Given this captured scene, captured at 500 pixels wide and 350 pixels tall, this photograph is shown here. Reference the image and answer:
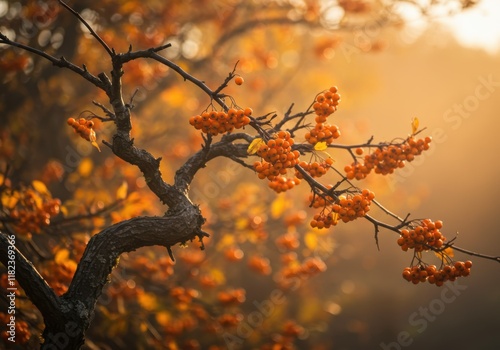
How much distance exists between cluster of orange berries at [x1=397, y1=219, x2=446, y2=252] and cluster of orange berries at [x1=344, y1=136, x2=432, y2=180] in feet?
1.55

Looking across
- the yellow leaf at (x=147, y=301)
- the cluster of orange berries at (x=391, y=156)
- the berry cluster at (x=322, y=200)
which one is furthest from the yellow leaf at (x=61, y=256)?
the cluster of orange berries at (x=391, y=156)

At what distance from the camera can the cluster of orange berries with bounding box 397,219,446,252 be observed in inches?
116

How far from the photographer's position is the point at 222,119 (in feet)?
9.18

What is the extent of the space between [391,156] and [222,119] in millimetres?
1254

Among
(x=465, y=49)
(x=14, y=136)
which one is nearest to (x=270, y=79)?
(x=14, y=136)

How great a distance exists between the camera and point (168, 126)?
1117cm

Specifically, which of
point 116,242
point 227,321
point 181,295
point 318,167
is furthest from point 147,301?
point 318,167

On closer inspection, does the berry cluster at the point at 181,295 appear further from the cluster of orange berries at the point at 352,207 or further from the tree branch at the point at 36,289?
the cluster of orange berries at the point at 352,207

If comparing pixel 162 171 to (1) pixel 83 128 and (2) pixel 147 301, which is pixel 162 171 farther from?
(1) pixel 83 128

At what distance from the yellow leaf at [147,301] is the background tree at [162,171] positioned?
2cm

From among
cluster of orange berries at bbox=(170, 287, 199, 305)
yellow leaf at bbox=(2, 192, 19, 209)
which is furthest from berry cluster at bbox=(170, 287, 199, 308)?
yellow leaf at bbox=(2, 192, 19, 209)

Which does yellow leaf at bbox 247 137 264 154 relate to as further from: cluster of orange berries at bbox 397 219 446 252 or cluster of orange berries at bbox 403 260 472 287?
cluster of orange berries at bbox 403 260 472 287

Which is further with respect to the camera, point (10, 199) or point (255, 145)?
point (10, 199)

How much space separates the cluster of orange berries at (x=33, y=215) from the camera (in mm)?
4453
